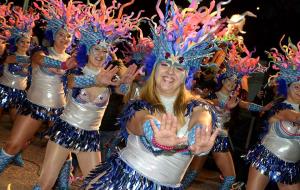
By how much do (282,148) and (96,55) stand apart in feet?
7.39

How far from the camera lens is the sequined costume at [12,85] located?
5797 mm

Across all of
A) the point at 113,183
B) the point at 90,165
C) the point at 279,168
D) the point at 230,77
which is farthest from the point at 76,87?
the point at 230,77

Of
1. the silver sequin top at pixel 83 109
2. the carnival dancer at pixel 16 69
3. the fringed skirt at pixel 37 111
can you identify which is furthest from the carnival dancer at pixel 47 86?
the carnival dancer at pixel 16 69

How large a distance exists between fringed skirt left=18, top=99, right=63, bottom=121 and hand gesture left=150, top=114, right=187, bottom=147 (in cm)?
262

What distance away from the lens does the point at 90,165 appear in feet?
13.3

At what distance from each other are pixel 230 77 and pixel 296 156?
1.80 metres

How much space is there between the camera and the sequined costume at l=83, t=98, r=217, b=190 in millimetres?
2701

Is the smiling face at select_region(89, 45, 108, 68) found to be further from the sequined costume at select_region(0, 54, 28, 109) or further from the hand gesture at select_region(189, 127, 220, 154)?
the hand gesture at select_region(189, 127, 220, 154)

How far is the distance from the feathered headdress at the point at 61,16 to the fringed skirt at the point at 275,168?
2552 mm

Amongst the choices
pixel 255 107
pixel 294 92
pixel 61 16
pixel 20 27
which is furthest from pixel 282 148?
pixel 20 27

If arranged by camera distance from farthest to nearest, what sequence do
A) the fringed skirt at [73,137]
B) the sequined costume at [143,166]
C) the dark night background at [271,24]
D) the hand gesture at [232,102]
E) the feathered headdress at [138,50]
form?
the dark night background at [271,24]
the feathered headdress at [138,50]
the hand gesture at [232,102]
the fringed skirt at [73,137]
the sequined costume at [143,166]

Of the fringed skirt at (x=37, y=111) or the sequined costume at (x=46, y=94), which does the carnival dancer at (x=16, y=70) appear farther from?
the fringed skirt at (x=37, y=111)

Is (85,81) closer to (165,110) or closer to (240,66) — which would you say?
(165,110)

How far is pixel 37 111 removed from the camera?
470cm
